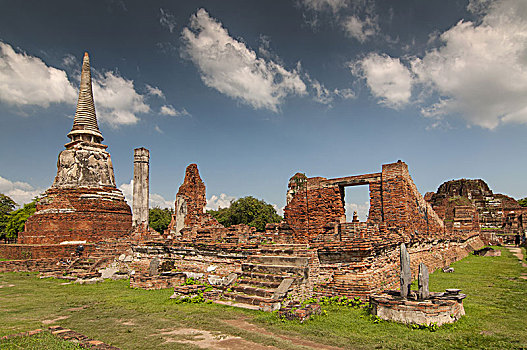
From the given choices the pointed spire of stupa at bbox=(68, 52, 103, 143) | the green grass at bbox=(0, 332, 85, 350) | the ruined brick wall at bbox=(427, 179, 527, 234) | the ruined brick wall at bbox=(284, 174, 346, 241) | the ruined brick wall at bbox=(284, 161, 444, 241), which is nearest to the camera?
the green grass at bbox=(0, 332, 85, 350)

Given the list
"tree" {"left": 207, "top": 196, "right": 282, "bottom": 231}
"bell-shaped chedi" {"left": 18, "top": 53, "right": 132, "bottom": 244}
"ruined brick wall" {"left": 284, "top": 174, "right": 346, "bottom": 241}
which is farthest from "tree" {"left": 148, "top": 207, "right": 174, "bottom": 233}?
"ruined brick wall" {"left": 284, "top": 174, "right": 346, "bottom": 241}

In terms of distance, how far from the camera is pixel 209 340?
19.1 ft

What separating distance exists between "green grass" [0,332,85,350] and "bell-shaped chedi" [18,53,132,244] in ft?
68.6

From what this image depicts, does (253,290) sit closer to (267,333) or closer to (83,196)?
(267,333)

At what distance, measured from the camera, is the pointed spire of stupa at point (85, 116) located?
30000 millimetres

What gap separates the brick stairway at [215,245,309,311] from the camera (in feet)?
26.0

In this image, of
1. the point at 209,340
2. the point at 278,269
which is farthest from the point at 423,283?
the point at 209,340

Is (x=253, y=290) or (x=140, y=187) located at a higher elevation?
(x=140, y=187)

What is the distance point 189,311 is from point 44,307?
13.0ft

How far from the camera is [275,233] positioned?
1366 cm

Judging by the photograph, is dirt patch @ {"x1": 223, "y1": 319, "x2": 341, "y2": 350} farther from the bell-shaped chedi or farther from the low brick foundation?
the bell-shaped chedi

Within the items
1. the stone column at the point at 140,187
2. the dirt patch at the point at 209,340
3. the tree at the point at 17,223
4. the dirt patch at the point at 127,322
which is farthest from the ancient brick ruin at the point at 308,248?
the tree at the point at 17,223

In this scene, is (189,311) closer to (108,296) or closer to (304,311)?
(304,311)

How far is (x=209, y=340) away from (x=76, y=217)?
22581 mm
